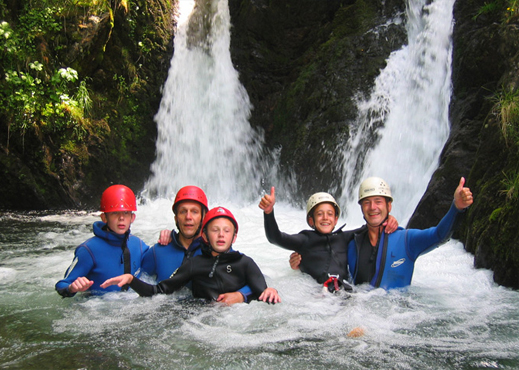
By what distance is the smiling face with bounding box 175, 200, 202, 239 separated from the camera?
3.97 metres

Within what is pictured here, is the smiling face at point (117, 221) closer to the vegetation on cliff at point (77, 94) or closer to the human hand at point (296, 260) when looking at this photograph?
the human hand at point (296, 260)

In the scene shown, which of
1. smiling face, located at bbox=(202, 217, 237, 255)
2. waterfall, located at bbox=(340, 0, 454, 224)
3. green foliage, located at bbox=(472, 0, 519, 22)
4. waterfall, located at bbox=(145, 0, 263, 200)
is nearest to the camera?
smiling face, located at bbox=(202, 217, 237, 255)

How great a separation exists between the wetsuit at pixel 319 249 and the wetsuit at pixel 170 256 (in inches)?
26.6

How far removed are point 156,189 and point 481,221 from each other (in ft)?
26.0

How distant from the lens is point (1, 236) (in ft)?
21.7

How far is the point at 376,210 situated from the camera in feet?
12.6

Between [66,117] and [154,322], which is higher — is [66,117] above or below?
above

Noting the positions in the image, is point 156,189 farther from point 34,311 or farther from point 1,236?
point 34,311

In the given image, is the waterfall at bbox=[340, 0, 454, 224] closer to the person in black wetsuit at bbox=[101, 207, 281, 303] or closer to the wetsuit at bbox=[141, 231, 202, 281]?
the person in black wetsuit at bbox=[101, 207, 281, 303]

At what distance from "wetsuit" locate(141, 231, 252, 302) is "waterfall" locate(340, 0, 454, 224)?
3.89m

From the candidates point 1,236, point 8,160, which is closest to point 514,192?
point 1,236

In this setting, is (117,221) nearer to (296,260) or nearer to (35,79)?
(296,260)

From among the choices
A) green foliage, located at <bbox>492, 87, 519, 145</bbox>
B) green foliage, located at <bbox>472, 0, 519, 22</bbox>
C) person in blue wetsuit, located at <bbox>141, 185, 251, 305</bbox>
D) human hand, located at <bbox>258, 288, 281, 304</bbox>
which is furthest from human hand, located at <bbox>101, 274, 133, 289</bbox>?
green foliage, located at <bbox>472, 0, 519, 22</bbox>

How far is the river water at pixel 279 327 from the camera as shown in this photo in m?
2.46
